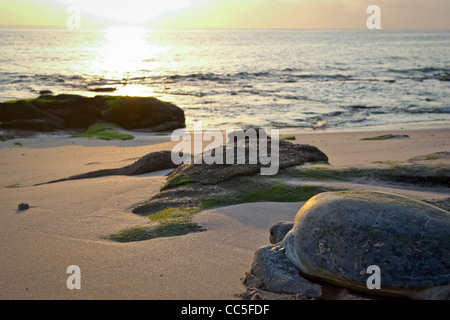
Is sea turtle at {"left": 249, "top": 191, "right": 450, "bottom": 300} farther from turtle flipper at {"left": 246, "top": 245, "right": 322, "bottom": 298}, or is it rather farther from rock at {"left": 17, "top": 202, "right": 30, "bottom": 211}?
rock at {"left": 17, "top": 202, "right": 30, "bottom": 211}

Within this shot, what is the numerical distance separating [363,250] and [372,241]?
0.28 ft

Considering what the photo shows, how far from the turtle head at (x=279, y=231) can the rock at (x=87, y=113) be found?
35.7 ft

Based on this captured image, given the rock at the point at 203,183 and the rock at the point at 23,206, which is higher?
the rock at the point at 203,183

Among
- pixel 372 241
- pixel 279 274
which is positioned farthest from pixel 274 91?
pixel 372 241

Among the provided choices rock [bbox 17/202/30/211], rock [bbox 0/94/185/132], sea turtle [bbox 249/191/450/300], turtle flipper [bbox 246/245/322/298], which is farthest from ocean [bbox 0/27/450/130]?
sea turtle [bbox 249/191/450/300]

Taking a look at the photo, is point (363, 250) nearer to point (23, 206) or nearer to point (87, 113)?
point (23, 206)

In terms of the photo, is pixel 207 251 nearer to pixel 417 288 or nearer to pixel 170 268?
pixel 170 268

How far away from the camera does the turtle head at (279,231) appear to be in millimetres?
3957

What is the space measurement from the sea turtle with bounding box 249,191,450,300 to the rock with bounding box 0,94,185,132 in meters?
11.4

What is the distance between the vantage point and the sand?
3.39 meters

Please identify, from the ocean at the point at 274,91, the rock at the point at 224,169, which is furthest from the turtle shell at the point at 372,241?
the ocean at the point at 274,91

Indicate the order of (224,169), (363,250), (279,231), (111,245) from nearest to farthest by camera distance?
1. (363,250)
2. (279,231)
3. (111,245)
4. (224,169)

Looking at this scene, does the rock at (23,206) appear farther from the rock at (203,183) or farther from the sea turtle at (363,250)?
the sea turtle at (363,250)

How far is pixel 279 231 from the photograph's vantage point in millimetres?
3979
